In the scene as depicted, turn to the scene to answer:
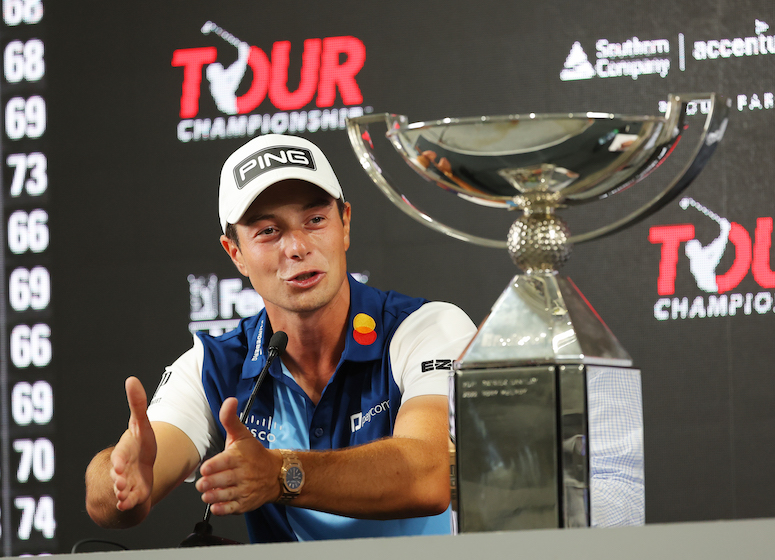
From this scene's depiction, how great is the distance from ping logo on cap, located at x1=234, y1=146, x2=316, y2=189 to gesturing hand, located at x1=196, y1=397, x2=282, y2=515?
59 centimetres

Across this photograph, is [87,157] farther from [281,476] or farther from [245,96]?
[281,476]

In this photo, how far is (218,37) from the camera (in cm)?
295

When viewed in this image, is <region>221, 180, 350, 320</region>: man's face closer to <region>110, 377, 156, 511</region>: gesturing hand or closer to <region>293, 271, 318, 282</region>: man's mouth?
<region>293, 271, 318, 282</region>: man's mouth

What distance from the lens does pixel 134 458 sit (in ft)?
3.43

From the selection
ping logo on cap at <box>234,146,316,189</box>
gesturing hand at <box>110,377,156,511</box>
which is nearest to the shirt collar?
ping logo on cap at <box>234,146,316,189</box>

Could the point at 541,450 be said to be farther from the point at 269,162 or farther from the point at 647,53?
the point at 647,53

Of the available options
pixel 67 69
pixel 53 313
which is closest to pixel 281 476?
pixel 53 313

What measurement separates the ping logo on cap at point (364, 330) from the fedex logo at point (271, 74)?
1445 millimetres

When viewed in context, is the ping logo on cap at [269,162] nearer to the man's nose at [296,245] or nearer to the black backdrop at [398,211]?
the man's nose at [296,245]

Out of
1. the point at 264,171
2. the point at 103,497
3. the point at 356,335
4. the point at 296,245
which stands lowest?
the point at 103,497

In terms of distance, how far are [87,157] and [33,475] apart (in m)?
0.98

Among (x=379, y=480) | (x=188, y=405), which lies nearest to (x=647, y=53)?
(x=188, y=405)

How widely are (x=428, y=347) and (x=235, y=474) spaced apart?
57 centimetres

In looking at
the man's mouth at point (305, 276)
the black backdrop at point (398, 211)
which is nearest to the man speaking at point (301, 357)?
the man's mouth at point (305, 276)
